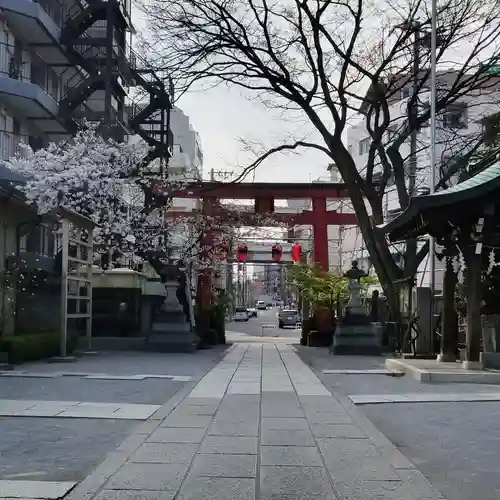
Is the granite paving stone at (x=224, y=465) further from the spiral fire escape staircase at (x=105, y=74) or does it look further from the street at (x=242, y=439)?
the spiral fire escape staircase at (x=105, y=74)

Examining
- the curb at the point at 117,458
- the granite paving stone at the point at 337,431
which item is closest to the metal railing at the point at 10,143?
the curb at the point at 117,458

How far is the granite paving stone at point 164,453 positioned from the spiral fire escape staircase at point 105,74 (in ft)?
69.5

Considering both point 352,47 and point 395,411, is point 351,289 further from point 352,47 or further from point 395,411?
point 395,411

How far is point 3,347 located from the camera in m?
17.9

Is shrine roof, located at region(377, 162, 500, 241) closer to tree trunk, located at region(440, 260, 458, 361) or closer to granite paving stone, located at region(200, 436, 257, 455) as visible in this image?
tree trunk, located at region(440, 260, 458, 361)

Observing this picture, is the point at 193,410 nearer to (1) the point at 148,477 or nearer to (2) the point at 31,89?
(1) the point at 148,477

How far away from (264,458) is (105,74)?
25863mm

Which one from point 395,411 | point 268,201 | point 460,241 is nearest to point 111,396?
point 395,411

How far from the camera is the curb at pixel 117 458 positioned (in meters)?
6.04

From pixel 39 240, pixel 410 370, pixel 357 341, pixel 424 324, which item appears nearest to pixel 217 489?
pixel 410 370

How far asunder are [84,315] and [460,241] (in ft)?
41.6

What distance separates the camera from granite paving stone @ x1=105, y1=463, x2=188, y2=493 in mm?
6147

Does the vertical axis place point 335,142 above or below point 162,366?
above

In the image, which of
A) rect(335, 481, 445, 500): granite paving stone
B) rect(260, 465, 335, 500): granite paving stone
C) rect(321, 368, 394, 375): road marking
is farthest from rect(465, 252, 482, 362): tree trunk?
rect(335, 481, 445, 500): granite paving stone
